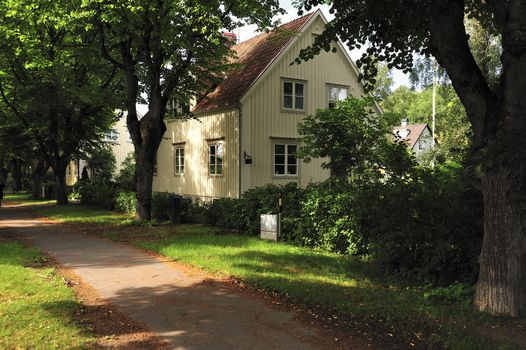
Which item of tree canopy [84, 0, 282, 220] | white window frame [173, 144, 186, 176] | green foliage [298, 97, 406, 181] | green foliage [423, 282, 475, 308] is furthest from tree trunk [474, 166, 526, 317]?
white window frame [173, 144, 186, 176]

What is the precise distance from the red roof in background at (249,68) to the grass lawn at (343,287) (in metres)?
10.1

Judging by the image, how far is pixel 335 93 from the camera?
24.8 metres

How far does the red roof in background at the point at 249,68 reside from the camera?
22.2 meters

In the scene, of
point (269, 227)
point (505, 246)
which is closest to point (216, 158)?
point (269, 227)

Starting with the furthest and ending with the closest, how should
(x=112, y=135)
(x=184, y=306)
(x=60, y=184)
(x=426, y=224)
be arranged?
(x=112, y=135), (x=60, y=184), (x=426, y=224), (x=184, y=306)

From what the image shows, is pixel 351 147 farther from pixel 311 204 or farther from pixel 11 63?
pixel 11 63

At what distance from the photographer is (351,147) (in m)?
15.8

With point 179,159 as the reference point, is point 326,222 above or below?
below

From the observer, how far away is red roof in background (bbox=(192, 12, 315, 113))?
2219cm

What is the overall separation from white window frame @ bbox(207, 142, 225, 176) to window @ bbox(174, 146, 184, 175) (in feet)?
12.1

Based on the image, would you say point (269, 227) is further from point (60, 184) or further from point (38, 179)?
point (38, 179)

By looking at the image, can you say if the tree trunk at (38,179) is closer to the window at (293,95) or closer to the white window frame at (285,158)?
the white window frame at (285,158)

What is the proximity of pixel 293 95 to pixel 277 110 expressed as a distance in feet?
4.11

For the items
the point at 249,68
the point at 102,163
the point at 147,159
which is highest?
the point at 249,68
